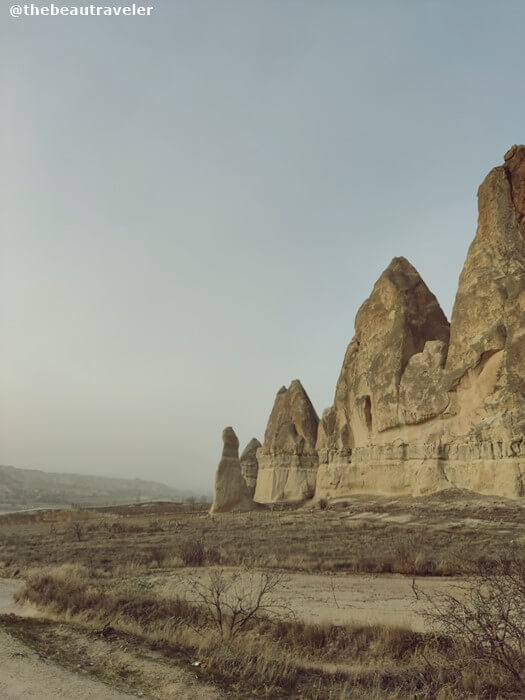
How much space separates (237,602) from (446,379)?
23662 millimetres

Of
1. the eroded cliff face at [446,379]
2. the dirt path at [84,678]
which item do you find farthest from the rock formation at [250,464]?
the dirt path at [84,678]

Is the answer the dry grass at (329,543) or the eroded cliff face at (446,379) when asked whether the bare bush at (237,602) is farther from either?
the eroded cliff face at (446,379)

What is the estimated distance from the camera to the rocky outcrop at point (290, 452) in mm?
45375

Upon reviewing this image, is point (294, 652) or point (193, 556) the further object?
point (193, 556)

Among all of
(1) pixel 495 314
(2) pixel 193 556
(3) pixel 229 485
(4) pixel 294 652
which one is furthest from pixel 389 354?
(4) pixel 294 652

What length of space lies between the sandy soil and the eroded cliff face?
47.9 ft

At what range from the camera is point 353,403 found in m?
38.7

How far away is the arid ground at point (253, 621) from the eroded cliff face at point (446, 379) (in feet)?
33.7

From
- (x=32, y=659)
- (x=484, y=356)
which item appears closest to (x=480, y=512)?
(x=484, y=356)

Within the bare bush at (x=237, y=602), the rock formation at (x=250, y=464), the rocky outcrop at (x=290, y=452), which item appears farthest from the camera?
the rock formation at (x=250, y=464)

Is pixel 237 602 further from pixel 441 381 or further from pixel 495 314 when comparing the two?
pixel 441 381

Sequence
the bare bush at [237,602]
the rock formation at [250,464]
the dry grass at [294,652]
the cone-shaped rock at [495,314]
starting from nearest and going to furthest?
the dry grass at [294,652]
the bare bush at [237,602]
the cone-shaped rock at [495,314]
the rock formation at [250,464]

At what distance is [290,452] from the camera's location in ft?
154

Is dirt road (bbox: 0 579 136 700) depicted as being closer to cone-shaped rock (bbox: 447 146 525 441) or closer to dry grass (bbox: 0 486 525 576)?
dry grass (bbox: 0 486 525 576)
